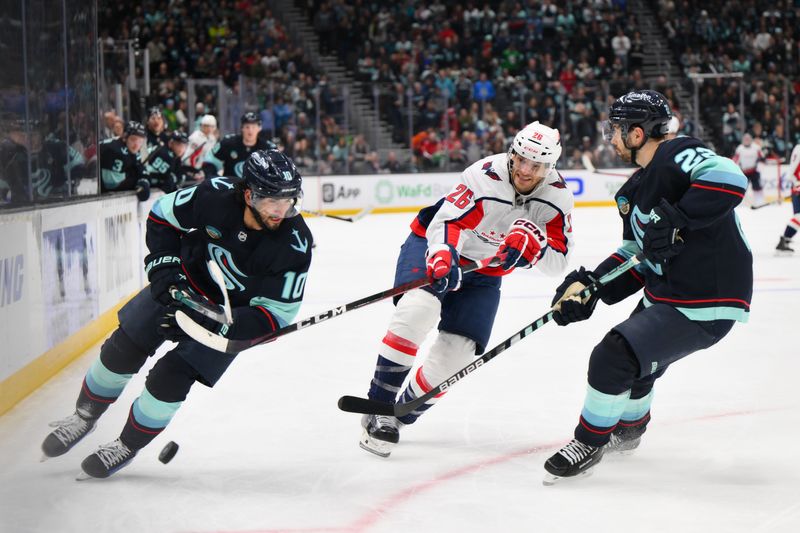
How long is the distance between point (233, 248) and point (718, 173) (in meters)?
1.35

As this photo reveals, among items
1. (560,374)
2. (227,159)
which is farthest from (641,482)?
(227,159)

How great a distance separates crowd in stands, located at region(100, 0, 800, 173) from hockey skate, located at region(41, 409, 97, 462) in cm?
908

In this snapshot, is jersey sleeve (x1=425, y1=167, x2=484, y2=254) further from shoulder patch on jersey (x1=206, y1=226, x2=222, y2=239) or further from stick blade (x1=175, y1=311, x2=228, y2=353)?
stick blade (x1=175, y1=311, x2=228, y2=353)

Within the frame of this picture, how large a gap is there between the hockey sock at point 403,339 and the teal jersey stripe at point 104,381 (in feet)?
2.63

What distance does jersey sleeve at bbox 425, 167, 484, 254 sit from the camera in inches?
129

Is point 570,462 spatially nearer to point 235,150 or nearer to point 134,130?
point 134,130

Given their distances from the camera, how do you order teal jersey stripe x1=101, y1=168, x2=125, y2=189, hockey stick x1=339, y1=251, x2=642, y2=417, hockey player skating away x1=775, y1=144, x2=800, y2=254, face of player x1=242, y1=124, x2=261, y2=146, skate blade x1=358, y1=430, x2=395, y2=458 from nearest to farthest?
hockey stick x1=339, y1=251, x2=642, y2=417
skate blade x1=358, y1=430, x2=395, y2=458
teal jersey stripe x1=101, y1=168, x2=125, y2=189
face of player x1=242, y1=124, x2=261, y2=146
hockey player skating away x1=775, y1=144, x2=800, y2=254

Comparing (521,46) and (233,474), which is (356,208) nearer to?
(521,46)

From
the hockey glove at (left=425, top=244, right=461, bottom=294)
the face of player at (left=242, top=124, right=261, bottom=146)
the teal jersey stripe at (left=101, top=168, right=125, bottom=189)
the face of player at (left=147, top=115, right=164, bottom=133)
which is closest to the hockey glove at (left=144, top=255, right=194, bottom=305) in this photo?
the hockey glove at (left=425, top=244, right=461, bottom=294)

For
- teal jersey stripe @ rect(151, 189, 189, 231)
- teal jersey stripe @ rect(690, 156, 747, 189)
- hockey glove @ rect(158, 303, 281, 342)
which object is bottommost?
hockey glove @ rect(158, 303, 281, 342)

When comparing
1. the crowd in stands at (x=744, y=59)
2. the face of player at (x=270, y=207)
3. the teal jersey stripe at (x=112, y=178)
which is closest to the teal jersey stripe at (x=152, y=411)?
the face of player at (x=270, y=207)

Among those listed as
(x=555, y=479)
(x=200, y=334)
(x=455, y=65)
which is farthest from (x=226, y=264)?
(x=455, y=65)

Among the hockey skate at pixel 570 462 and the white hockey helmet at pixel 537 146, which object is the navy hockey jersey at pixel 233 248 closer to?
the white hockey helmet at pixel 537 146

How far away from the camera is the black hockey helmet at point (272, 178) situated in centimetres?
276
